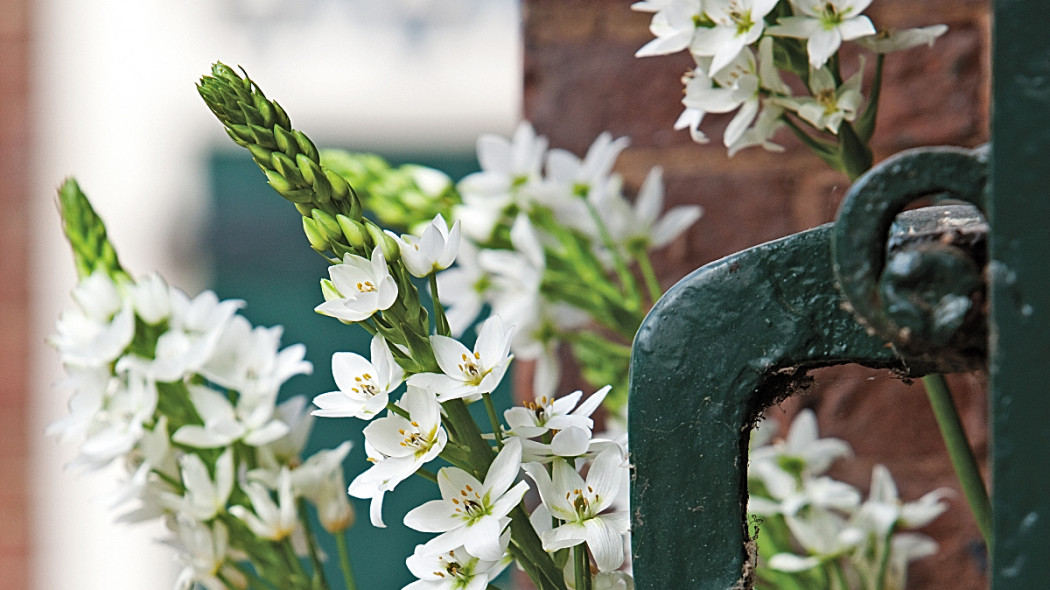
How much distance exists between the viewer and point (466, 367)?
25cm

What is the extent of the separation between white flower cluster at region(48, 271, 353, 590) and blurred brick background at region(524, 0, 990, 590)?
357mm

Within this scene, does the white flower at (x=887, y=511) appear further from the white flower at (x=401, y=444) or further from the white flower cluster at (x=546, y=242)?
the white flower at (x=401, y=444)

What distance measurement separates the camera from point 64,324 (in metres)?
0.41

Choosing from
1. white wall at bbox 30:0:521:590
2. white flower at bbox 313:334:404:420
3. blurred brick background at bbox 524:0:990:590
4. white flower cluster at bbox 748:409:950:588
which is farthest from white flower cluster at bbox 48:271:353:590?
white wall at bbox 30:0:521:590

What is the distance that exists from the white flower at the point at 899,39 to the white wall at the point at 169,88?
1.53m

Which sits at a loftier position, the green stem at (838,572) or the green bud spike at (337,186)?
the green bud spike at (337,186)

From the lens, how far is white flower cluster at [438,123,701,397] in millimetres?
498

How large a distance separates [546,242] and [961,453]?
0.25m

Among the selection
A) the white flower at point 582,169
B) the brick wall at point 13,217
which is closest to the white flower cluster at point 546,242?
the white flower at point 582,169

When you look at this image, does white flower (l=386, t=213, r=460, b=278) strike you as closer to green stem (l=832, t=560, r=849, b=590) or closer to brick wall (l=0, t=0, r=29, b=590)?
green stem (l=832, t=560, r=849, b=590)

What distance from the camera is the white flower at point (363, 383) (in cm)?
25

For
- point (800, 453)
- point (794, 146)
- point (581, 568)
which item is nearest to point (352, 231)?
point (581, 568)

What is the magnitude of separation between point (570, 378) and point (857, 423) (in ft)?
0.67

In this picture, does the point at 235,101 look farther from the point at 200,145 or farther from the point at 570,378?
the point at 200,145
